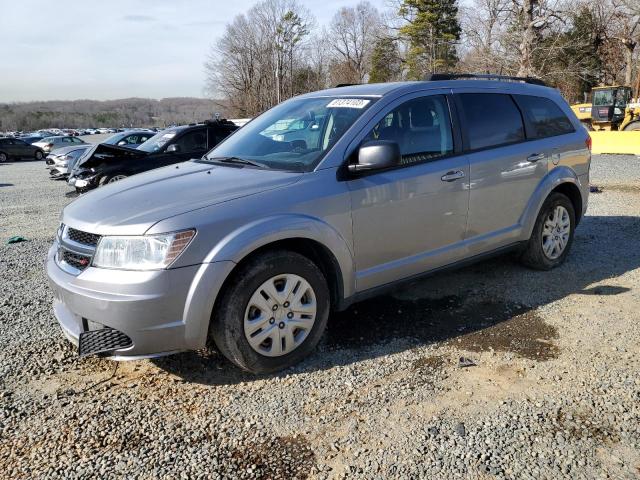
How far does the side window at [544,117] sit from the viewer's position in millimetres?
4863

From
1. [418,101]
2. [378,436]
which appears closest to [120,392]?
[378,436]

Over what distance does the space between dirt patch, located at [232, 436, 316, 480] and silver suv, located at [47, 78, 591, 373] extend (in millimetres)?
633

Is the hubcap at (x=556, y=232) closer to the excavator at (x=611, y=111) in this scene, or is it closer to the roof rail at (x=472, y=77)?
the roof rail at (x=472, y=77)

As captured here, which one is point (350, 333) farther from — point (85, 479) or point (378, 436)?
point (85, 479)

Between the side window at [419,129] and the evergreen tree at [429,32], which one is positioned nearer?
the side window at [419,129]

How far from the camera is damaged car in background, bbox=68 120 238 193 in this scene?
1028 cm

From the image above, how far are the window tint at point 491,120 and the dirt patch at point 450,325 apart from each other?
1.33 metres

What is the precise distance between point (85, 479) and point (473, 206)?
323 cm

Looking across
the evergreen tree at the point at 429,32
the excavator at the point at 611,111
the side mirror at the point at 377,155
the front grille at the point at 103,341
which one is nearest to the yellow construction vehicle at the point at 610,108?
the excavator at the point at 611,111

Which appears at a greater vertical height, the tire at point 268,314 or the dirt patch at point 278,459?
the tire at point 268,314

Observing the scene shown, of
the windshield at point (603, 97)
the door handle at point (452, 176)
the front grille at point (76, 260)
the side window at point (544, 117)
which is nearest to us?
the front grille at point (76, 260)

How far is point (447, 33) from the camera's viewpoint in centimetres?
5359

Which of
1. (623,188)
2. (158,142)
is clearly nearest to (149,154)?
(158,142)

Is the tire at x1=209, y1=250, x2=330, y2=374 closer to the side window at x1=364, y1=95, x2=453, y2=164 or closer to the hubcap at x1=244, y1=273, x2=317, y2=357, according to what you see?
the hubcap at x1=244, y1=273, x2=317, y2=357
